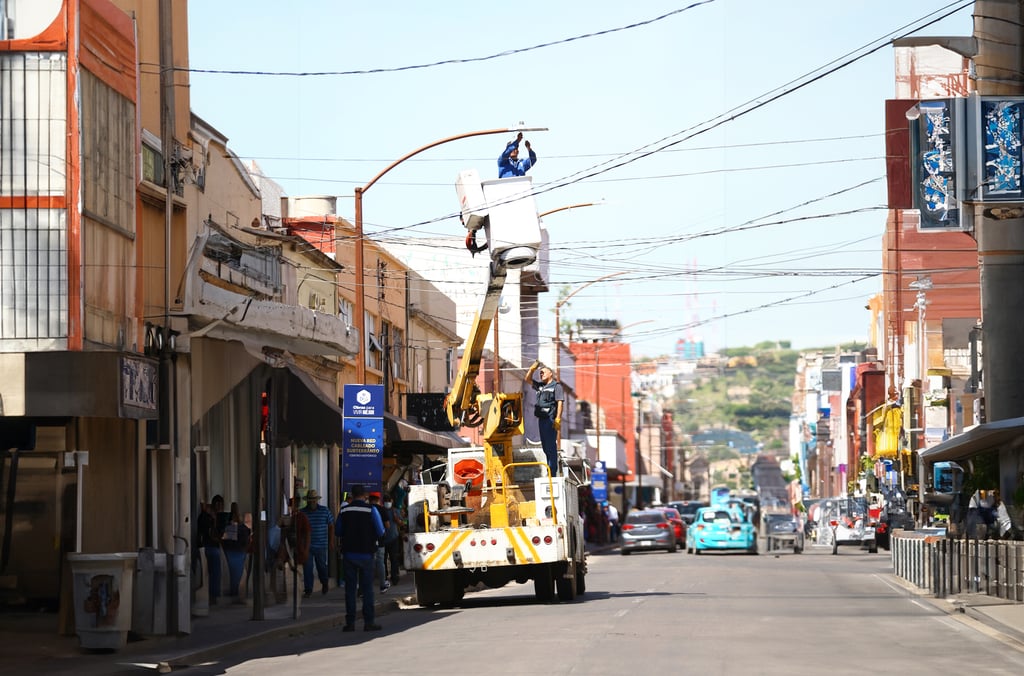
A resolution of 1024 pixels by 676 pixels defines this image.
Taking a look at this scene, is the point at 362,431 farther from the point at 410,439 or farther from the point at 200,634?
the point at 200,634

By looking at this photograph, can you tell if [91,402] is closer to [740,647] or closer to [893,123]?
[740,647]

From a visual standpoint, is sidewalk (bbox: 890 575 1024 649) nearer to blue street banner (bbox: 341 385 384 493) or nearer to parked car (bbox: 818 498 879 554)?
blue street banner (bbox: 341 385 384 493)

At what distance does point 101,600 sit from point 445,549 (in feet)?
24.4

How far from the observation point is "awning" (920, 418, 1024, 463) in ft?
91.2

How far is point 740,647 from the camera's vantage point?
1695 centimetres

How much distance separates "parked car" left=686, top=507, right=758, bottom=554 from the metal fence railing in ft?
59.9

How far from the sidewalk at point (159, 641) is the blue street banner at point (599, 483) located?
41768 millimetres

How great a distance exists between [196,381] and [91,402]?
7.06m

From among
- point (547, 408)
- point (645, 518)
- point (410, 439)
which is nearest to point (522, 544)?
point (547, 408)

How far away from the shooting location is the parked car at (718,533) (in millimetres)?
51000

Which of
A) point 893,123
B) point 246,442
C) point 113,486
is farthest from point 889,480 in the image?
point 113,486

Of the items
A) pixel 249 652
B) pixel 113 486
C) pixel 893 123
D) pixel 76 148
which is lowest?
pixel 249 652

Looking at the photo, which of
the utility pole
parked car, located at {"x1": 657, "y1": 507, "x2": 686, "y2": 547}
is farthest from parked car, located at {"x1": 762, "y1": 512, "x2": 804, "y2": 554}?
the utility pole

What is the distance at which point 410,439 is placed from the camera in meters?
34.9
